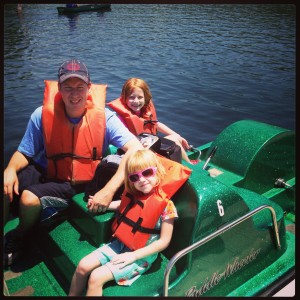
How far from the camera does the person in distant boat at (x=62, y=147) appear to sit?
2.64 meters

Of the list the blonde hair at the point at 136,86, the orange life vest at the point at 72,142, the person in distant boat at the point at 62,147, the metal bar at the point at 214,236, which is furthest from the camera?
the blonde hair at the point at 136,86

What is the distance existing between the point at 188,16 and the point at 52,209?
22.4 metres

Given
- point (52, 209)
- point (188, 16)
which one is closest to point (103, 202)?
point (52, 209)

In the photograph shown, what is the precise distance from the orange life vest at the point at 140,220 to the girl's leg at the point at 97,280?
23 centimetres

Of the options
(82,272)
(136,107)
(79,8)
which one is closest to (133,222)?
(82,272)

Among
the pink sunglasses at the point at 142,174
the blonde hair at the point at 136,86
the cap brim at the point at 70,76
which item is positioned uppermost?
the cap brim at the point at 70,76

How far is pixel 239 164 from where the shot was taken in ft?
12.1

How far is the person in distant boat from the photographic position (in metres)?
2.64

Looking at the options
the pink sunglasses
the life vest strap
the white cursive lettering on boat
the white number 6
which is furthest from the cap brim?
the white cursive lettering on boat

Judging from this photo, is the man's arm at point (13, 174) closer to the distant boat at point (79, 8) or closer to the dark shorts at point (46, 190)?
the dark shorts at point (46, 190)

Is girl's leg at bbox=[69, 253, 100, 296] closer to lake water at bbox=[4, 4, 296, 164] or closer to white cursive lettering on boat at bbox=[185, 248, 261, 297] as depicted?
white cursive lettering on boat at bbox=[185, 248, 261, 297]

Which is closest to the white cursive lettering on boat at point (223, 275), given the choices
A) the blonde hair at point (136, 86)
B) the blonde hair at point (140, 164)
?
the blonde hair at point (140, 164)

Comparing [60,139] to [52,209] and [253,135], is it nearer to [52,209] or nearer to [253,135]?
Answer: [52,209]

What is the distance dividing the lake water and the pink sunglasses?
506 centimetres
